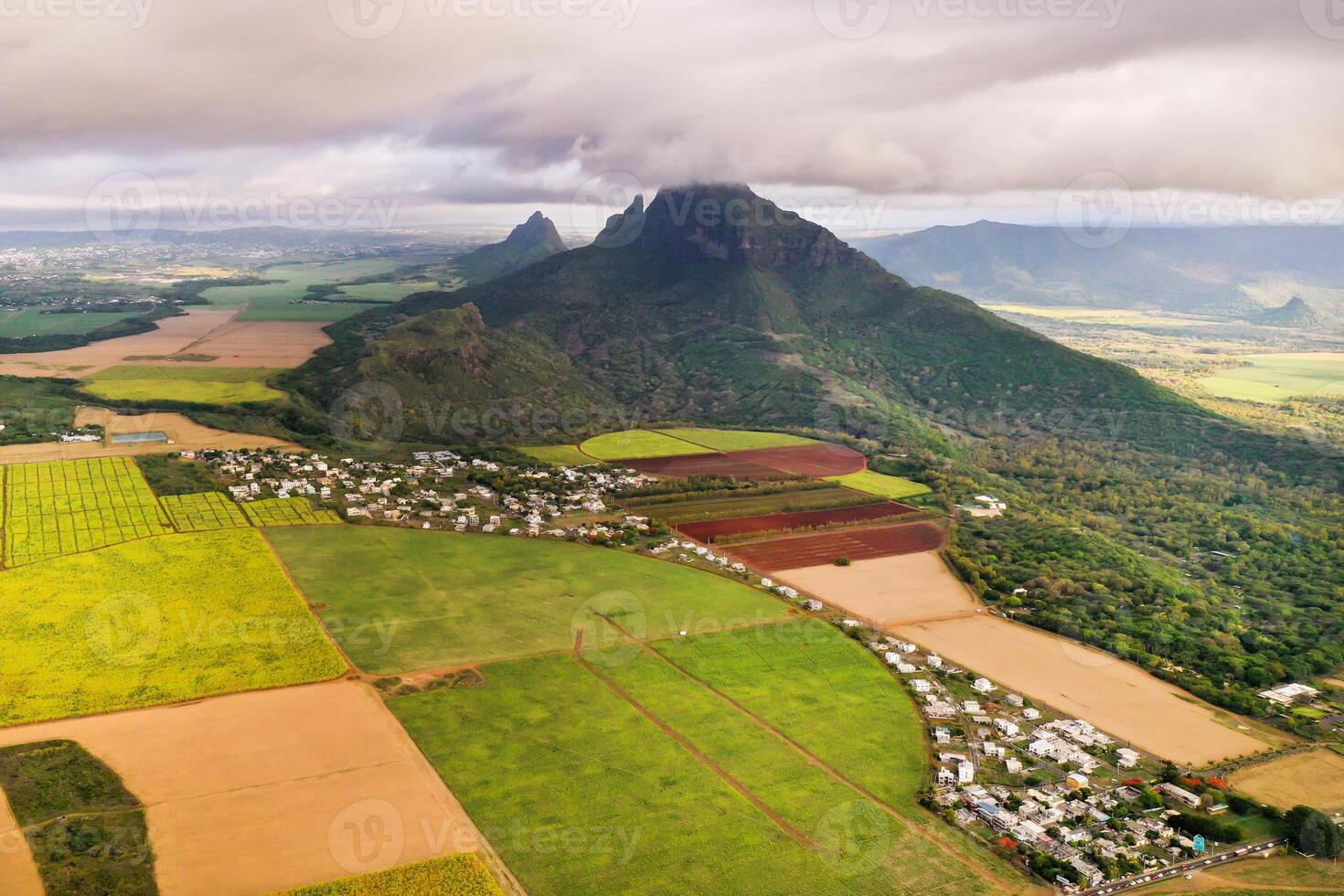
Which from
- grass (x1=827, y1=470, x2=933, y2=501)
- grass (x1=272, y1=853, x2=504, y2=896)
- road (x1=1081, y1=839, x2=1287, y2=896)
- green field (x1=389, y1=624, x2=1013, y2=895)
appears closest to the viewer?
grass (x1=272, y1=853, x2=504, y2=896)

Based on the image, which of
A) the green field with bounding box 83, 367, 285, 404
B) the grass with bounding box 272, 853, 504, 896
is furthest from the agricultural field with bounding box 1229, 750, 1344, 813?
the green field with bounding box 83, 367, 285, 404

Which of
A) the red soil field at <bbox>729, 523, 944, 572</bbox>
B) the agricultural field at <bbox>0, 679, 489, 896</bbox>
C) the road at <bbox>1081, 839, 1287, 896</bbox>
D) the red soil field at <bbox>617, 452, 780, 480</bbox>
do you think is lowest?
the road at <bbox>1081, 839, 1287, 896</bbox>

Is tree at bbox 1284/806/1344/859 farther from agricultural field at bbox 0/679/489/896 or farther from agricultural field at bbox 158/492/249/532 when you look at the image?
agricultural field at bbox 158/492/249/532

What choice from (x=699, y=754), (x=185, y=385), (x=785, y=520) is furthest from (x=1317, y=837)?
(x=185, y=385)

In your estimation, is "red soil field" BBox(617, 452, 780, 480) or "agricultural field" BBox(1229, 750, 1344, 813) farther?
"red soil field" BBox(617, 452, 780, 480)

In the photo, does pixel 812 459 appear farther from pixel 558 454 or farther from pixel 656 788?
pixel 656 788

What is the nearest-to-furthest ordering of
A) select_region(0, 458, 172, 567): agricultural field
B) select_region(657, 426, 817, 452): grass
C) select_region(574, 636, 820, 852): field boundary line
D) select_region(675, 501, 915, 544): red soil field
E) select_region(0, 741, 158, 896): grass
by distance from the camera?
select_region(0, 741, 158, 896): grass < select_region(574, 636, 820, 852): field boundary line < select_region(0, 458, 172, 567): agricultural field < select_region(675, 501, 915, 544): red soil field < select_region(657, 426, 817, 452): grass

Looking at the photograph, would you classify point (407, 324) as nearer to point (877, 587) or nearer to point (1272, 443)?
point (877, 587)

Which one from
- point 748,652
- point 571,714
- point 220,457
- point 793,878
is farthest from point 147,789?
point 220,457
